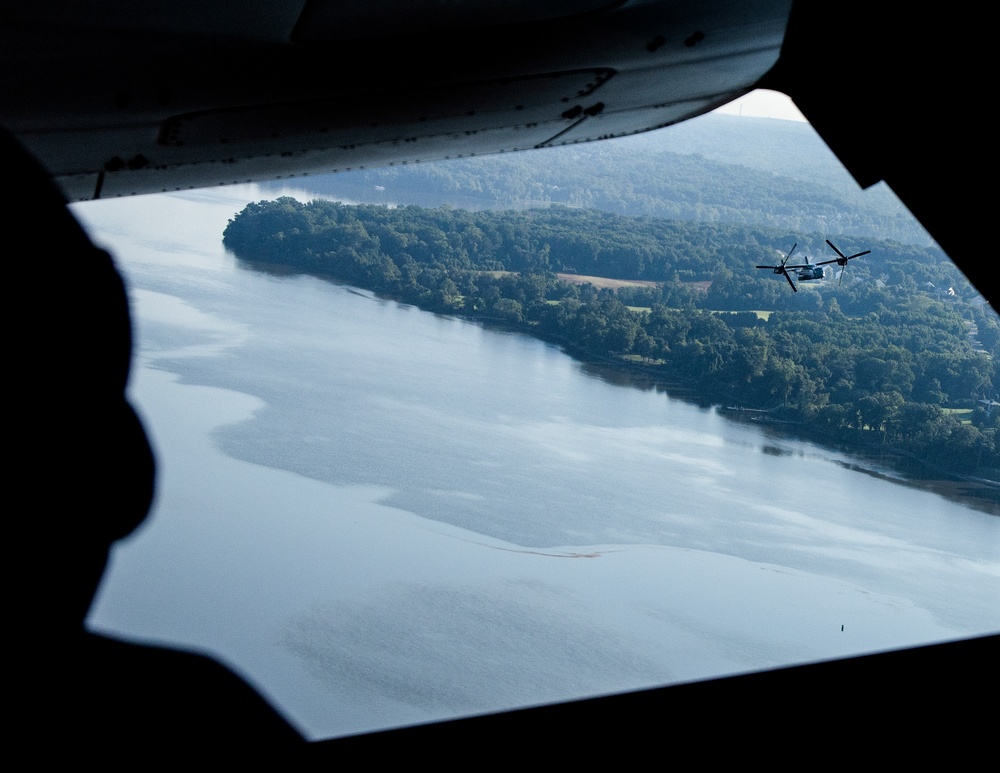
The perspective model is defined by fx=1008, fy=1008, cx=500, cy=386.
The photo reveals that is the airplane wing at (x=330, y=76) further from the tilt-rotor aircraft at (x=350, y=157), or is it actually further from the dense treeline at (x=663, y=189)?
the dense treeline at (x=663, y=189)

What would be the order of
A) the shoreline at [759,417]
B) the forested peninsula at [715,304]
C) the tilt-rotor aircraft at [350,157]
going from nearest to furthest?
the tilt-rotor aircraft at [350,157], the shoreline at [759,417], the forested peninsula at [715,304]

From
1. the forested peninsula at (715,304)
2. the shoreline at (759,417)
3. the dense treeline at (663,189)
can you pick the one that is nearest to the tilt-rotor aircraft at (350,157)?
the forested peninsula at (715,304)

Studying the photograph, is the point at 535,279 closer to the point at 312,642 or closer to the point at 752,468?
the point at 752,468

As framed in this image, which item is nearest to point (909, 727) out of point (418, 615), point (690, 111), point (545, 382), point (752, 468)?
point (690, 111)

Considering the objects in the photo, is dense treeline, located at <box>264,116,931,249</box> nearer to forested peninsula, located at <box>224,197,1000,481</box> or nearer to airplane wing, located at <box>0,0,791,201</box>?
forested peninsula, located at <box>224,197,1000,481</box>

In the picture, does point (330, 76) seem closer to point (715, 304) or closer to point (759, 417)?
point (715, 304)
